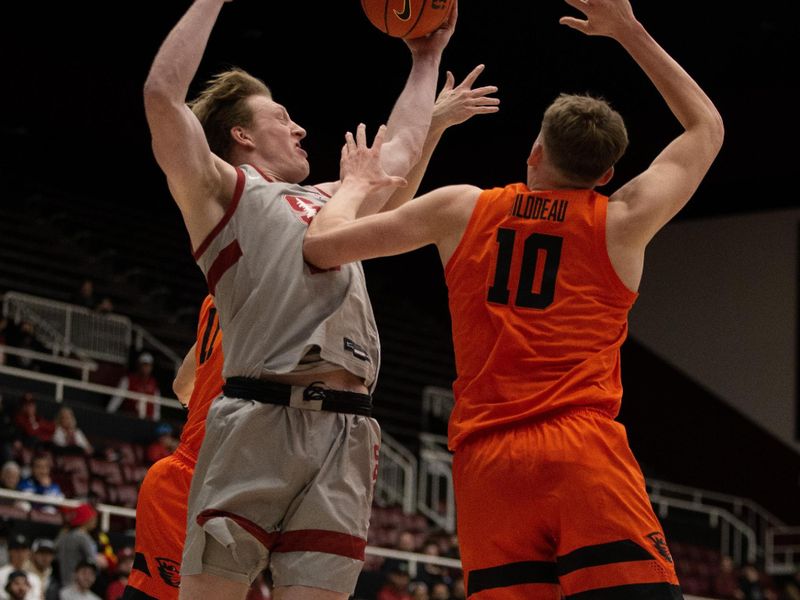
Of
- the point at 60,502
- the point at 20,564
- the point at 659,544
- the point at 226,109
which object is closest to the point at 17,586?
the point at 20,564

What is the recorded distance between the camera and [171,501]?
14.6 ft

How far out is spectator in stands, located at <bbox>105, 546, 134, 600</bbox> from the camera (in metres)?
Result: 9.02

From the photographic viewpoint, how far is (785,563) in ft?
62.8

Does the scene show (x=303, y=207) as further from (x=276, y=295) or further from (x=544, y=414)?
(x=544, y=414)

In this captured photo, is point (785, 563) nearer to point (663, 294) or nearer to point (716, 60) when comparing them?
point (663, 294)

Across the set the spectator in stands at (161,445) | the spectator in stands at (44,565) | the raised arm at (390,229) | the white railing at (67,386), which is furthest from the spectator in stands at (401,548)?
the raised arm at (390,229)

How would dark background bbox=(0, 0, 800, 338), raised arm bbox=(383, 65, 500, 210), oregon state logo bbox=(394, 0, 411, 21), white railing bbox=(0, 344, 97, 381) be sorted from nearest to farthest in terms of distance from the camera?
oregon state logo bbox=(394, 0, 411, 21) → raised arm bbox=(383, 65, 500, 210) → white railing bbox=(0, 344, 97, 381) → dark background bbox=(0, 0, 800, 338)

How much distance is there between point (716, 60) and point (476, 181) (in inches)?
157

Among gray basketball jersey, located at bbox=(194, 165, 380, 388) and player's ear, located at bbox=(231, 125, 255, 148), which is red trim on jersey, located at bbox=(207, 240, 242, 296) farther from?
player's ear, located at bbox=(231, 125, 255, 148)

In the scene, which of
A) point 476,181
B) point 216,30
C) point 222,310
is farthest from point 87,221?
point 222,310

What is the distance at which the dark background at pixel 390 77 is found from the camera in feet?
55.8

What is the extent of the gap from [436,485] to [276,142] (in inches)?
489

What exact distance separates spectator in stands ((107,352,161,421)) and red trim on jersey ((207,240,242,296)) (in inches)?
411

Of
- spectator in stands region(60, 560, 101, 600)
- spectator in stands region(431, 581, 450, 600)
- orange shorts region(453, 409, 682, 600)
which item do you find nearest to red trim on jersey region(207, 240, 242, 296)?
orange shorts region(453, 409, 682, 600)
